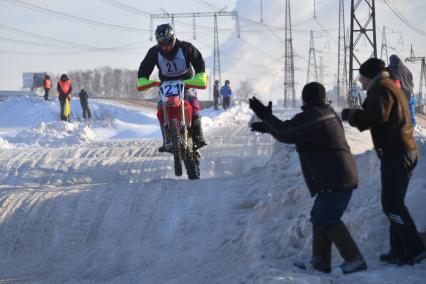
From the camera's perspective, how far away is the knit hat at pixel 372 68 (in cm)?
578

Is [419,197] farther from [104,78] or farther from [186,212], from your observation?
[104,78]

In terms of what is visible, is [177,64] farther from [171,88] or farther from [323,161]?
[323,161]

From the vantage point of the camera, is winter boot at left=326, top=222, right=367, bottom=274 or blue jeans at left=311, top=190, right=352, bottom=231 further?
blue jeans at left=311, top=190, right=352, bottom=231

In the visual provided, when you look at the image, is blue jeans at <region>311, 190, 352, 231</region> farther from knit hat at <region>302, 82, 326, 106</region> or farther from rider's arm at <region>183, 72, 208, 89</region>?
rider's arm at <region>183, 72, 208, 89</region>

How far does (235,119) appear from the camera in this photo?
3325 cm

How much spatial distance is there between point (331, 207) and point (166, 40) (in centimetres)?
528

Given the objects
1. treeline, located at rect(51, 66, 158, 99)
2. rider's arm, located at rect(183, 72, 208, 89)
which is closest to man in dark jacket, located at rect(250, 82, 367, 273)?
rider's arm, located at rect(183, 72, 208, 89)

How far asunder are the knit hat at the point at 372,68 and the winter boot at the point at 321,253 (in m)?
1.29

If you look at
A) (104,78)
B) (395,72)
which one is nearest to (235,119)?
(395,72)

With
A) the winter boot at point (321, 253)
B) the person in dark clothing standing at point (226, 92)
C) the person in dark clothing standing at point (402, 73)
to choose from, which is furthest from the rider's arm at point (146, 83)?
the person in dark clothing standing at point (226, 92)

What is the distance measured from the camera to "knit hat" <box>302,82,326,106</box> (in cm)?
548

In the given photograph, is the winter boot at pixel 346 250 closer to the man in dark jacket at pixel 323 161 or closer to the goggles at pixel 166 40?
the man in dark jacket at pixel 323 161

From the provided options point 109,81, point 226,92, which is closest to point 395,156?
point 226,92

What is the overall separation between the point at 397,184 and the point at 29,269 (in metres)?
4.43
